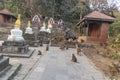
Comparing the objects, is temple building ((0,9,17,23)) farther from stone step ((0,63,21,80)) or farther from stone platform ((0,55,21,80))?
stone step ((0,63,21,80))

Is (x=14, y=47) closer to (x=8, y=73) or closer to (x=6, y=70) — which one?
(x=6, y=70)

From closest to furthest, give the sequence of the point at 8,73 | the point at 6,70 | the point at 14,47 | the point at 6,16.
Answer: the point at 8,73, the point at 6,70, the point at 14,47, the point at 6,16

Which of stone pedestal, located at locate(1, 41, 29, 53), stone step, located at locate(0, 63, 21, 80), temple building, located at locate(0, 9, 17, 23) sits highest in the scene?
temple building, located at locate(0, 9, 17, 23)

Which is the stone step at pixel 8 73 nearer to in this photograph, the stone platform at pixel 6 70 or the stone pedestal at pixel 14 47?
the stone platform at pixel 6 70

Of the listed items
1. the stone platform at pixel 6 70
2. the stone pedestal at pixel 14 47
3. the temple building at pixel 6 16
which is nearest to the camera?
the stone platform at pixel 6 70

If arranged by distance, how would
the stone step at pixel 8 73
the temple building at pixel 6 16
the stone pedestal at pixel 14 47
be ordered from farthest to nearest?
the temple building at pixel 6 16
the stone pedestal at pixel 14 47
the stone step at pixel 8 73

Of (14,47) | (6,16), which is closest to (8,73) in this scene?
(14,47)

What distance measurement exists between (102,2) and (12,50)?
1404 inches

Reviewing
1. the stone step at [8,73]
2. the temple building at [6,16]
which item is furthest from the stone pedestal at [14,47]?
the temple building at [6,16]

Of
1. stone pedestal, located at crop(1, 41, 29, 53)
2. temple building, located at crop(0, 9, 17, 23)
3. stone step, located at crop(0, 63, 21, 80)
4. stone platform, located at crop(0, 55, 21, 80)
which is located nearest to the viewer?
stone step, located at crop(0, 63, 21, 80)

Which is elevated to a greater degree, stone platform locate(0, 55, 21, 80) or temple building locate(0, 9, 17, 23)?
temple building locate(0, 9, 17, 23)

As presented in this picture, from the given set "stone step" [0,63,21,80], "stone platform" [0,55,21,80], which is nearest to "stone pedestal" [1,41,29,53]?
"stone platform" [0,55,21,80]

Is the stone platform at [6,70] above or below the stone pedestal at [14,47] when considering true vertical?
below

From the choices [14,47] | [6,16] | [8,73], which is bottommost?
[8,73]
